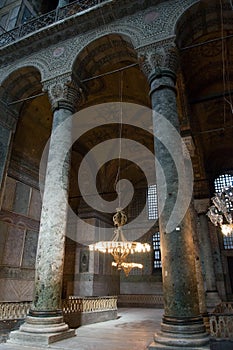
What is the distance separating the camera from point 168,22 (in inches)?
230

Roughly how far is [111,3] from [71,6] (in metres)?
1.95

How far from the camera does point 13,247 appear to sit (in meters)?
8.34

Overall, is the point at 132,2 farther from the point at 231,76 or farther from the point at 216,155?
the point at 216,155

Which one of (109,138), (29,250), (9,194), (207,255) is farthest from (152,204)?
(9,194)

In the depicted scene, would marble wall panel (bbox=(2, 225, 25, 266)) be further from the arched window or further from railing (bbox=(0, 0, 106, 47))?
the arched window

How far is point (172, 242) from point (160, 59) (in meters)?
3.73

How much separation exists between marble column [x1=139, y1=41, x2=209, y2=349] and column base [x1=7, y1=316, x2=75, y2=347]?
1.76 metres

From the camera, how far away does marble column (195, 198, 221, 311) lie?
10.5m

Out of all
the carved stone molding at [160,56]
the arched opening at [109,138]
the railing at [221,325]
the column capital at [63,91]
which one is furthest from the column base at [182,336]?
the arched opening at [109,138]

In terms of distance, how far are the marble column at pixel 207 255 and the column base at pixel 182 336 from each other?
295 inches

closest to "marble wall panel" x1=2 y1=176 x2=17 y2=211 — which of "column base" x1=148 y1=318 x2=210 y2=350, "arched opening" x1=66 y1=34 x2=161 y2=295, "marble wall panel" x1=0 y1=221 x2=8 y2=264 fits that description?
"marble wall panel" x1=0 y1=221 x2=8 y2=264

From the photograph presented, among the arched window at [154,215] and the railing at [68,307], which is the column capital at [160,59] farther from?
the arched window at [154,215]

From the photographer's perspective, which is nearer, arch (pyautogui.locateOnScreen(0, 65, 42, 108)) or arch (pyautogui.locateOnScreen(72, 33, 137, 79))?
arch (pyautogui.locateOnScreen(72, 33, 137, 79))

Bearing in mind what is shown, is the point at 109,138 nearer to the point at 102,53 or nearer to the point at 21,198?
the point at 21,198
